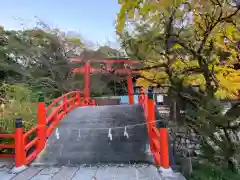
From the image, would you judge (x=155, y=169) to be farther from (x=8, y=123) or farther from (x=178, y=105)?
(x=8, y=123)

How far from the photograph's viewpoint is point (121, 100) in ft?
53.4

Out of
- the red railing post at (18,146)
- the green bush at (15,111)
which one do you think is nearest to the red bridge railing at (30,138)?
the red railing post at (18,146)

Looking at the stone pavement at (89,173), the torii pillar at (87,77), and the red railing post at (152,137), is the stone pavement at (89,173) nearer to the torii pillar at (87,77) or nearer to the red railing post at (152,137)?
the red railing post at (152,137)

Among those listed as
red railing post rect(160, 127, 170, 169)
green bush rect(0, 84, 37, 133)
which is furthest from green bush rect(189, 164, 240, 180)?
green bush rect(0, 84, 37, 133)

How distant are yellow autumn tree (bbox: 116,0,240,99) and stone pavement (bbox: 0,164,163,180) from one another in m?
2.77

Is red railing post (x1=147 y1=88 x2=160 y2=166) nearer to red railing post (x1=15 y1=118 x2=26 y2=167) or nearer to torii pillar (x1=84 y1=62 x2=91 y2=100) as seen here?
red railing post (x1=15 y1=118 x2=26 y2=167)

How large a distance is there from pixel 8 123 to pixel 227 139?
5278mm

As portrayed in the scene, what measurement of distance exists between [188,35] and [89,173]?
4.32 m

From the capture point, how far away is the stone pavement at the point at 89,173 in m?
3.91

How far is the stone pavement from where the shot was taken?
3.91 meters

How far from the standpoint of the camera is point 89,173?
4.16m

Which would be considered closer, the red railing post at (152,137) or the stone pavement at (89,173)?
the stone pavement at (89,173)

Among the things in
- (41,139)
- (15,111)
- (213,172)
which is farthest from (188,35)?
(15,111)

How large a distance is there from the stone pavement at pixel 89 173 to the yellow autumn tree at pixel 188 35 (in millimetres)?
2768
